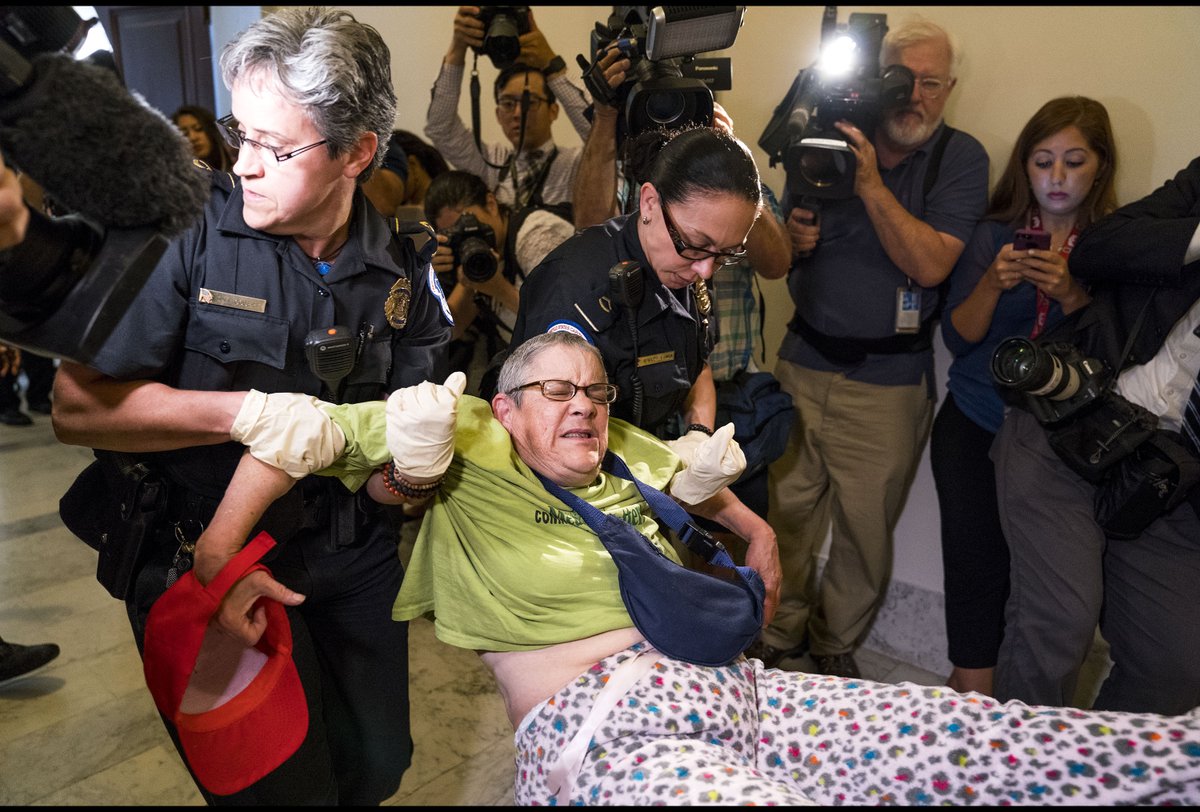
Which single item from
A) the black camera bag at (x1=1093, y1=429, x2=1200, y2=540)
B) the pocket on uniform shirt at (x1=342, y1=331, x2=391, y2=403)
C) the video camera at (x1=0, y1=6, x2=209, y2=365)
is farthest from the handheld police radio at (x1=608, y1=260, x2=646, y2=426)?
the black camera bag at (x1=1093, y1=429, x2=1200, y2=540)

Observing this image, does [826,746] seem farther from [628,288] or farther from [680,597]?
[628,288]

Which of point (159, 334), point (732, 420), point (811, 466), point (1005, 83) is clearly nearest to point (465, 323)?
point (732, 420)

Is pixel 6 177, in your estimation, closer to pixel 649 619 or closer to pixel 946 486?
pixel 649 619

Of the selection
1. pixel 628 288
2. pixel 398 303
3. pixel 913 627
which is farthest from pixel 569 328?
pixel 913 627

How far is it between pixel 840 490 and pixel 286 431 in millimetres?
2014

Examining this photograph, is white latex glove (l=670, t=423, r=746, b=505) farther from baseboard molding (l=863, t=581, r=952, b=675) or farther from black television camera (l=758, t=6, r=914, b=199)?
baseboard molding (l=863, t=581, r=952, b=675)

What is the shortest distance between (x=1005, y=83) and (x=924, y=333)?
81 centimetres

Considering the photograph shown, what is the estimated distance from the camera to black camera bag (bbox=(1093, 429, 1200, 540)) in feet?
6.88

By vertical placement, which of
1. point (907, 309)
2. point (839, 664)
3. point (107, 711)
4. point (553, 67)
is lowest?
point (107, 711)

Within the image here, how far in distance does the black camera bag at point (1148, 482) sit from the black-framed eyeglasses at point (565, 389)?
1.28m

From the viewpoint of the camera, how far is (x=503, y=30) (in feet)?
9.19

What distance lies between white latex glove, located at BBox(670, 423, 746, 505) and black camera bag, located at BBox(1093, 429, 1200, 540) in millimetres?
974

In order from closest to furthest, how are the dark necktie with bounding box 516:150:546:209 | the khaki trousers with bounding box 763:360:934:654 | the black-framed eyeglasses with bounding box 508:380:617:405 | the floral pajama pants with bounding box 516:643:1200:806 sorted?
the floral pajama pants with bounding box 516:643:1200:806, the black-framed eyeglasses with bounding box 508:380:617:405, the khaki trousers with bounding box 763:360:934:654, the dark necktie with bounding box 516:150:546:209

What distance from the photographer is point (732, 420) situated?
2586 millimetres
